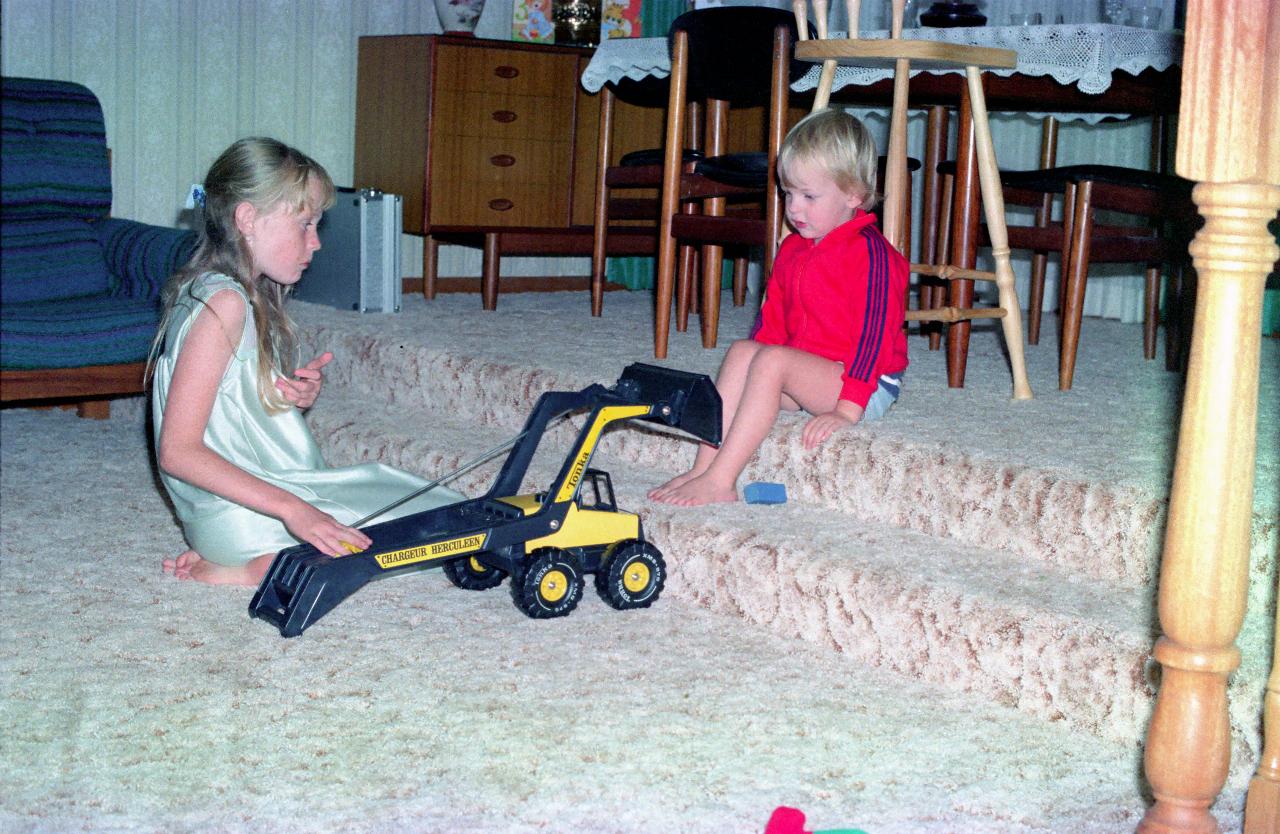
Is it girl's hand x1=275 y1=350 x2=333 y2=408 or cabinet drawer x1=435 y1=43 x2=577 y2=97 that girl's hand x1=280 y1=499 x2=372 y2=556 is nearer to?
girl's hand x1=275 y1=350 x2=333 y2=408

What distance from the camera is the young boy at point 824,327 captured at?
2.30 m

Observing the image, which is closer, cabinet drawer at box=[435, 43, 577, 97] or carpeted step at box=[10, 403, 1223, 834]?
carpeted step at box=[10, 403, 1223, 834]

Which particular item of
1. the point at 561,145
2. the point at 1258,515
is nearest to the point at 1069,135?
the point at 561,145

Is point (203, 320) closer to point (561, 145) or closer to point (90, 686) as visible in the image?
point (90, 686)

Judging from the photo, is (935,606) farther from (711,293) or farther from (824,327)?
(711,293)

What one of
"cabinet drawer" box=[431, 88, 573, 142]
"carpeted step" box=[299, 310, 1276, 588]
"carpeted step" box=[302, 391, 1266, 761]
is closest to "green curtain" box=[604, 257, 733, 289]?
"cabinet drawer" box=[431, 88, 573, 142]

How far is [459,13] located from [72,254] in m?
1.58

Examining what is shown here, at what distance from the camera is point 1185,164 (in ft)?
4.00

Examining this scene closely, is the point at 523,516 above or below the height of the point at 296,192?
below

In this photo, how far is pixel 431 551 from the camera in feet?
6.51

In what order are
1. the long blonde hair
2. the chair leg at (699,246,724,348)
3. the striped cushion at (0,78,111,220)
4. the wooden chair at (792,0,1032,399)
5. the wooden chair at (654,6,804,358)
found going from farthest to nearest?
the striped cushion at (0,78,111,220) → the chair leg at (699,246,724,348) → the wooden chair at (654,6,804,358) → the wooden chair at (792,0,1032,399) → the long blonde hair

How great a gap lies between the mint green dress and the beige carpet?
0.37ft

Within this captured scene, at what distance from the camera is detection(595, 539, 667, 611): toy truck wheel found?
209 centimetres

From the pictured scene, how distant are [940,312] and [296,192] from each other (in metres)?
1.20
